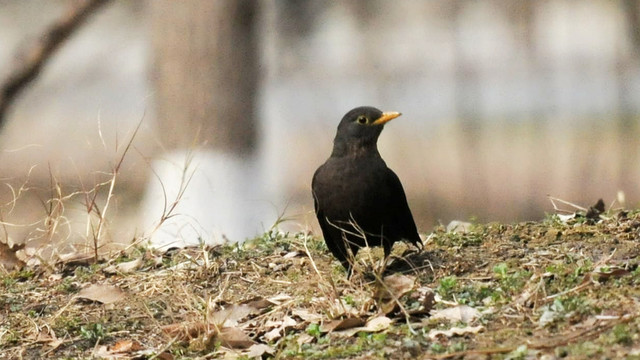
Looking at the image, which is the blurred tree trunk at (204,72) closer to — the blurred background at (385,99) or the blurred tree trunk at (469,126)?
the blurred background at (385,99)

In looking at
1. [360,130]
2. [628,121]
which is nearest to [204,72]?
[360,130]

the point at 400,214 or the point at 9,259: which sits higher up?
the point at 400,214

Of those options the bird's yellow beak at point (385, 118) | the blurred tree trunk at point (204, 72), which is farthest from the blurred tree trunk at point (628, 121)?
the bird's yellow beak at point (385, 118)

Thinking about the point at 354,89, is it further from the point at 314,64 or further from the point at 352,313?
the point at 352,313

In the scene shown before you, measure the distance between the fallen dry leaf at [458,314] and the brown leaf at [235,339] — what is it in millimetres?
765

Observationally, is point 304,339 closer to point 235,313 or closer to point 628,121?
point 235,313

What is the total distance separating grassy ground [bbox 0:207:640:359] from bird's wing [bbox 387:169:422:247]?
12 cm

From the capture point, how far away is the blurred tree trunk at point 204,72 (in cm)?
843

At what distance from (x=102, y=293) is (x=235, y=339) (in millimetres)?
1246

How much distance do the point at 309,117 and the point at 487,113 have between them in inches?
68.2

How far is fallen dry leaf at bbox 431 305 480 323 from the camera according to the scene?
4.20 metres

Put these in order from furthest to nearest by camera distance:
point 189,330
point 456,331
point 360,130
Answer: point 360,130 < point 189,330 < point 456,331

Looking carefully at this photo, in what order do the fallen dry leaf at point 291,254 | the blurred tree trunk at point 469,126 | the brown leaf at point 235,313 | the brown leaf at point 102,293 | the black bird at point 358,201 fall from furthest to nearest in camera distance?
the blurred tree trunk at point 469,126 < the fallen dry leaf at point 291,254 < the brown leaf at point 102,293 < the black bird at point 358,201 < the brown leaf at point 235,313

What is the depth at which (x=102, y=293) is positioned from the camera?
17.6ft
